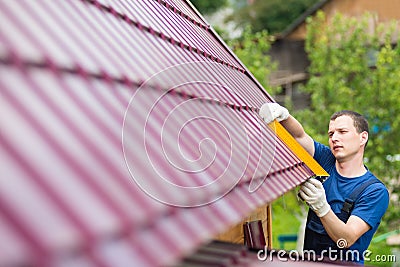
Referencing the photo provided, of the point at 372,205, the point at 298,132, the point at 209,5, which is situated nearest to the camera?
the point at 372,205

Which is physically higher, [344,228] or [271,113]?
[271,113]

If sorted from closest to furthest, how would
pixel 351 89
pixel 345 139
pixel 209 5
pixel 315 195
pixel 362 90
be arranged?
pixel 315 195, pixel 345 139, pixel 362 90, pixel 351 89, pixel 209 5

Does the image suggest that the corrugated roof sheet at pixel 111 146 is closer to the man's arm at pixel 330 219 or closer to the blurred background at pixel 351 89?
the man's arm at pixel 330 219

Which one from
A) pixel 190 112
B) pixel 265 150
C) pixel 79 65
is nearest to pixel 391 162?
pixel 265 150

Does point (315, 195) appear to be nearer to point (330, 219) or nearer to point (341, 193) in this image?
point (330, 219)

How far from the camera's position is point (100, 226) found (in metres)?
1.44

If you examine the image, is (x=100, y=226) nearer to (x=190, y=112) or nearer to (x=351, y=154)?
(x=190, y=112)

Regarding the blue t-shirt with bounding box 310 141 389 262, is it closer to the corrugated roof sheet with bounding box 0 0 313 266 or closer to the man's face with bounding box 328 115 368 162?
the man's face with bounding box 328 115 368 162

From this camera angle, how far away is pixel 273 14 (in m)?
43.9

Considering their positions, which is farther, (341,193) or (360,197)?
(341,193)

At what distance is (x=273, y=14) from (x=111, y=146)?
43.2 metres

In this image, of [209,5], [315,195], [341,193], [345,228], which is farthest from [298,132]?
[209,5]

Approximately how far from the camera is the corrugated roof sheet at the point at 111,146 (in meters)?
1.40

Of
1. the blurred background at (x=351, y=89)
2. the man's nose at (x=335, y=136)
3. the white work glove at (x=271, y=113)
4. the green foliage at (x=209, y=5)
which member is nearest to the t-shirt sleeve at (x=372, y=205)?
the man's nose at (x=335, y=136)
